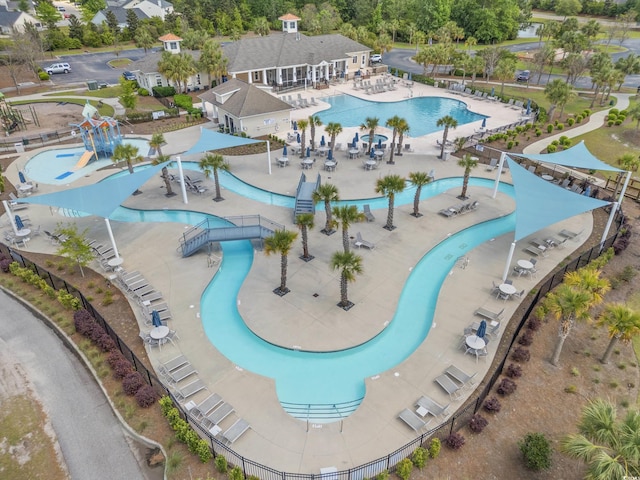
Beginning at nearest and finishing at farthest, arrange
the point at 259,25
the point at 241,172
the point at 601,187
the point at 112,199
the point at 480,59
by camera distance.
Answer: the point at 112,199, the point at 601,187, the point at 241,172, the point at 480,59, the point at 259,25

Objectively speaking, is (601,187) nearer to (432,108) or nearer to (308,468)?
(432,108)

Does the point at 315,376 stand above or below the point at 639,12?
below

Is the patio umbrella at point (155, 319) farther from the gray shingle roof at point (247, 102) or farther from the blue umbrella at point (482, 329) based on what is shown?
the gray shingle roof at point (247, 102)

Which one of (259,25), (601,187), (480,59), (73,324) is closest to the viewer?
(73,324)

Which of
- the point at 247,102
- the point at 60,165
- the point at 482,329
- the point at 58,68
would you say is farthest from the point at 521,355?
the point at 58,68

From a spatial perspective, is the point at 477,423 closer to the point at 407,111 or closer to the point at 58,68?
the point at 407,111

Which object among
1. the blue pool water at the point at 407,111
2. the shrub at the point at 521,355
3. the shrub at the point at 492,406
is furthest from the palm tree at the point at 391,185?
the blue pool water at the point at 407,111

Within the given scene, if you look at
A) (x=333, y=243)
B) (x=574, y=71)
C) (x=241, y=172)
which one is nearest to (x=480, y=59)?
(x=574, y=71)
